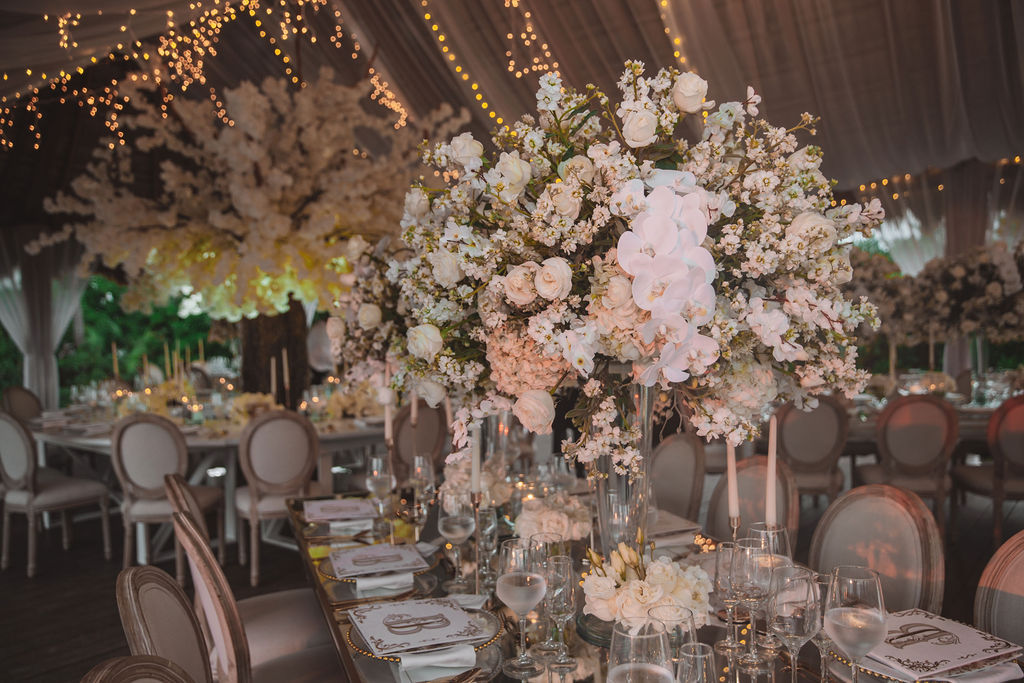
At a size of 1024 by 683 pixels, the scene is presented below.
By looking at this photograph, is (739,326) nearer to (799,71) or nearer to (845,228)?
(845,228)

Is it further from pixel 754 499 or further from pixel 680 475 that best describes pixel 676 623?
pixel 680 475

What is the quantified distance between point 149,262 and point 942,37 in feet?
15.3

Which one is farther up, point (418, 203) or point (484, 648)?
point (418, 203)

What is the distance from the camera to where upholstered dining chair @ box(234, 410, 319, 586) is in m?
4.51

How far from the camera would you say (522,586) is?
152 centimetres

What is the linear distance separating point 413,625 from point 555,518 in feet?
1.56

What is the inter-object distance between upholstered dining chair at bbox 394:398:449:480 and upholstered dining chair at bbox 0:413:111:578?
2018mm

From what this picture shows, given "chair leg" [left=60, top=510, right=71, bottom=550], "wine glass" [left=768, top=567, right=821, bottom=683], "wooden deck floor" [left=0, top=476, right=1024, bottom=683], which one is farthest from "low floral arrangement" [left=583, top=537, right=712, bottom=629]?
"chair leg" [left=60, top=510, right=71, bottom=550]

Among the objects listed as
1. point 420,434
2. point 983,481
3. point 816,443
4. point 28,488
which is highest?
point 420,434

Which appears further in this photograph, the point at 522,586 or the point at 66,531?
the point at 66,531

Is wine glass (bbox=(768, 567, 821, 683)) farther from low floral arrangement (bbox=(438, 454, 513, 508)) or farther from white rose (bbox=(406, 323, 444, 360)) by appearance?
low floral arrangement (bbox=(438, 454, 513, 508))

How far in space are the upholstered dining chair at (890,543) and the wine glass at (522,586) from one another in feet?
3.35

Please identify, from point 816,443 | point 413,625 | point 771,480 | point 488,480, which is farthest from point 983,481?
point 413,625

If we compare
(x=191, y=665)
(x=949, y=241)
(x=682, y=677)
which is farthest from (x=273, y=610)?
(x=949, y=241)
